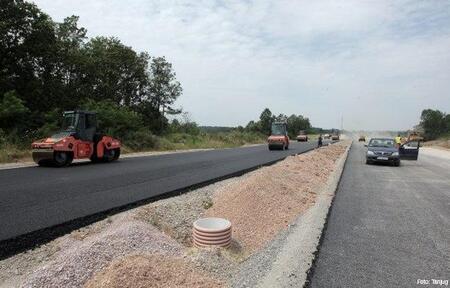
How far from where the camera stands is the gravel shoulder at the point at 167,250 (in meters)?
4.83

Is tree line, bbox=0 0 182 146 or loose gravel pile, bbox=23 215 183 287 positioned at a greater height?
tree line, bbox=0 0 182 146

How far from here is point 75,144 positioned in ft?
58.0

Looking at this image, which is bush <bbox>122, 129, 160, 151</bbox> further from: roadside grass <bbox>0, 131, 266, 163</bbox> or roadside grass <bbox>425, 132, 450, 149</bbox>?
roadside grass <bbox>425, 132, 450, 149</bbox>

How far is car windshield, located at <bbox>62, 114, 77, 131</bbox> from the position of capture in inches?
715

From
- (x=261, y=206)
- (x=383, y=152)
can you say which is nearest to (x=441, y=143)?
(x=383, y=152)

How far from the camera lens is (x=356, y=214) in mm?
9312

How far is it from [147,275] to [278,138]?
32.8 meters

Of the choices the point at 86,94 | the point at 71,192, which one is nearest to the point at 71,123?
the point at 71,192

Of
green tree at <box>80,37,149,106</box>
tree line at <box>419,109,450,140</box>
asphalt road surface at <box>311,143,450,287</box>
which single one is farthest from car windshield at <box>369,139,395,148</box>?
tree line at <box>419,109,450,140</box>

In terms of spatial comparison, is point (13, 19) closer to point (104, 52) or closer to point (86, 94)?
point (86, 94)

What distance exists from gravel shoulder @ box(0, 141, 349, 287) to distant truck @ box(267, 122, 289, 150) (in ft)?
88.0

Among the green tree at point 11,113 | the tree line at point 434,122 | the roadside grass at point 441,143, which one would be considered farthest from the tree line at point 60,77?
the tree line at point 434,122

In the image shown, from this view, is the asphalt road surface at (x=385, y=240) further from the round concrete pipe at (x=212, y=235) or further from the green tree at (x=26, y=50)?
the green tree at (x=26, y=50)

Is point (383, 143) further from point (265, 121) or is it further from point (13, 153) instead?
point (265, 121)
